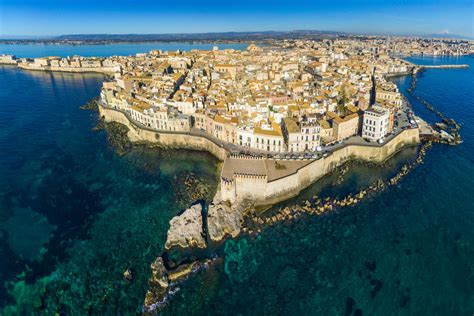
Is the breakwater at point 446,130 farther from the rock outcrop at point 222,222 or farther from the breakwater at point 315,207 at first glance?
the rock outcrop at point 222,222

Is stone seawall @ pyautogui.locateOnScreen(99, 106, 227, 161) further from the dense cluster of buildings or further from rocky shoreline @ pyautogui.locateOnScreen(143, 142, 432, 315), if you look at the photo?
rocky shoreline @ pyautogui.locateOnScreen(143, 142, 432, 315)

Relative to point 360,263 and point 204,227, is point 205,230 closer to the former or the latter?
point 204,227

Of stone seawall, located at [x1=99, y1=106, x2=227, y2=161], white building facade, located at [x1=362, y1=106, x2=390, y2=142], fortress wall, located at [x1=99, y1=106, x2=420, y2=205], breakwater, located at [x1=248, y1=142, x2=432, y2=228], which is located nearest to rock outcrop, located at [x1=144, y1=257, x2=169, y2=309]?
breakwater, located at [x1=248, y1=142, x2=432, y2=228]

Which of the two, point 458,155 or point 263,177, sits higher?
point 263,177

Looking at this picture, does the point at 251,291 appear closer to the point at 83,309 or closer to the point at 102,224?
the point at 83,309

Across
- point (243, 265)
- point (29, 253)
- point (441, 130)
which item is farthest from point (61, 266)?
point (441, 130)
